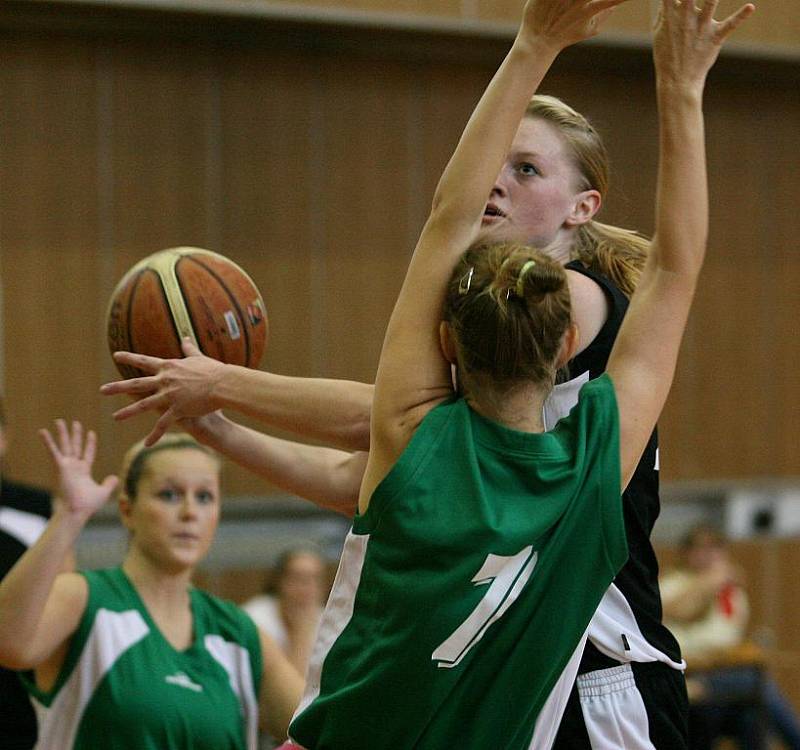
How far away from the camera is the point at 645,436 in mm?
1817

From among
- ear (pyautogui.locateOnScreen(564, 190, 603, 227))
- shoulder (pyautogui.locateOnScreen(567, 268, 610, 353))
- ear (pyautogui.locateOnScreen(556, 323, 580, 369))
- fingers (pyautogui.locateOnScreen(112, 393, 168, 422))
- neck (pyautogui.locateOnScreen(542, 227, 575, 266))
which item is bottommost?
fingers (pyautogui.locateOnScreen(112, 393, 168, 422))

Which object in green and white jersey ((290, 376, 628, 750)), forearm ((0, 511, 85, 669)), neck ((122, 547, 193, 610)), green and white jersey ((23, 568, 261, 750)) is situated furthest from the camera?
neck ((122, 547, 193, 610))

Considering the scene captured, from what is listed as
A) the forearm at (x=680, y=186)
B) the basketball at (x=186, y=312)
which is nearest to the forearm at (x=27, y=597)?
the basketball at (x=186, y=312)

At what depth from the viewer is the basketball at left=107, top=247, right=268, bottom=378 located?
8.02 ft

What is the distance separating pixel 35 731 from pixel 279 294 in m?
3.75

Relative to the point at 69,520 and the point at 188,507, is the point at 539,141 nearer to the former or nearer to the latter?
the point at 69,520

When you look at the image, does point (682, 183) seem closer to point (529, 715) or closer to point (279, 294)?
A: point (529, 715)

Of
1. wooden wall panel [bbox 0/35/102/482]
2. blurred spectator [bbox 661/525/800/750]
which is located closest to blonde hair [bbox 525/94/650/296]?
blurred spectator [bbox 661/525/800/750]

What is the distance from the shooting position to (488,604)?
69.3 inches

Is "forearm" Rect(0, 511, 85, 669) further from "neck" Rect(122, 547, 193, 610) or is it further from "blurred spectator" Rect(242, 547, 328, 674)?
"blurred spectator" Rect(242, 547, 328, 674)

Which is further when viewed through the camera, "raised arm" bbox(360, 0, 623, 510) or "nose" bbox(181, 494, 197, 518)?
"nose" bbox(181, 494, 197, 518)

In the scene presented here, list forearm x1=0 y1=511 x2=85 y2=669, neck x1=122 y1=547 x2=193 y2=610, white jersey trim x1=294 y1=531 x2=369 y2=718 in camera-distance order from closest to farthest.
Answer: white jersey trim x1=294 y1=531 x2=369 y2=718, forearm x1=0 y1=511 x2=85 y2=669, neck x1=122 y1=547 x2=193 y2=610

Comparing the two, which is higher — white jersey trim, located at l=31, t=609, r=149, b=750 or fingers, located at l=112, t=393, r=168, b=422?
fingers, located at l=112, t=393, r=168, b=422

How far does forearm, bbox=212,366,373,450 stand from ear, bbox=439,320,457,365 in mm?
362
